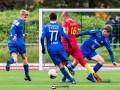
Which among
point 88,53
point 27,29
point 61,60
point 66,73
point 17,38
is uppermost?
point 17,38

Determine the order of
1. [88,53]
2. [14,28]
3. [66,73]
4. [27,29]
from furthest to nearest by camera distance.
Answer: [27,29] → [88,53] → [14,28] → [66,73]

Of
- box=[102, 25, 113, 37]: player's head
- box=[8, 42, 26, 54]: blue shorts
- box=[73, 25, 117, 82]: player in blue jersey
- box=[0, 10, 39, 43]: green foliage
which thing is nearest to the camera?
box=[102, 25, 113, 37]: player's head

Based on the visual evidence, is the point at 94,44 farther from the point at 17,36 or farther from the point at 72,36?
the point at 17,36

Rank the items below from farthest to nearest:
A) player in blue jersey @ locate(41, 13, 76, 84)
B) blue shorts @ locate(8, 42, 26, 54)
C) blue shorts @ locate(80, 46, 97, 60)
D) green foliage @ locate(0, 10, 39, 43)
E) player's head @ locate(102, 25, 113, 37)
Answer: green foliage @ locate(0, 10, 39, 43), blue shorts @ locate(80, 46, 97, 60), blue shorts @ locate(8, 42, 26, 54), player's head @ locate(102, 25, 113, 37), player in blue jersey @ locate(41, 13, 76, 84)

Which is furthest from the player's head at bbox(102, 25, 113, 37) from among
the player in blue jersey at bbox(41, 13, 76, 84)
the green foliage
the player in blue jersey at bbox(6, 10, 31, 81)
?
the green foliage

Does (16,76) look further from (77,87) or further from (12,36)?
(77,87)

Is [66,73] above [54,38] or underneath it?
underneath

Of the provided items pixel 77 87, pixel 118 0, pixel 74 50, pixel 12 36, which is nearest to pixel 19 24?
pixel 12 36

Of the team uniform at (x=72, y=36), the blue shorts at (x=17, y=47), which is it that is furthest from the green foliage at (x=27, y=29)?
the team uniform at (x=72, y=36)

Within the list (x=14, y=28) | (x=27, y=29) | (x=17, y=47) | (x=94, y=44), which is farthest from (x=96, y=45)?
(x=27, y=29)

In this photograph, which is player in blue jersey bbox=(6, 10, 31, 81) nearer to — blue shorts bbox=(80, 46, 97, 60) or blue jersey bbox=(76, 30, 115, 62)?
blue jersey bbox=(76, 30, 115, 62)

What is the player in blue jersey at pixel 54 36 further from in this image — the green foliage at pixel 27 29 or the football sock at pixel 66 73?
the green foliage at pixel 27 29

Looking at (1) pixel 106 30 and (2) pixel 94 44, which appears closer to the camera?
(1) pixel 106 30

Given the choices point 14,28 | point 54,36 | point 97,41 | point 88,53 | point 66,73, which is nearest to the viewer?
point 54,36
